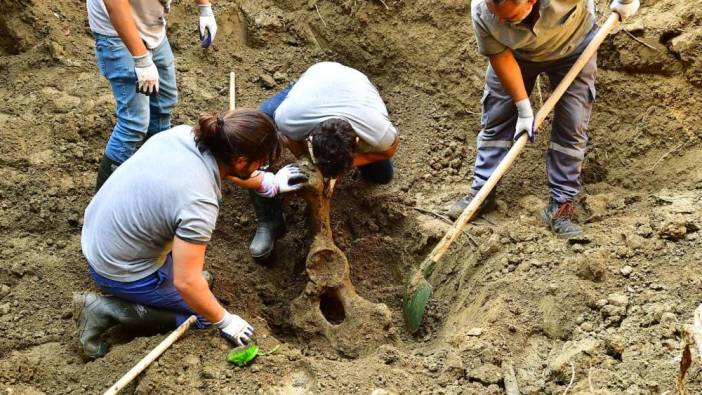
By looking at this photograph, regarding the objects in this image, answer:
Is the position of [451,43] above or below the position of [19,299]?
above

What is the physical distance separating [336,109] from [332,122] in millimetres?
193

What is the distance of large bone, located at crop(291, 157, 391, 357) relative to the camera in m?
3.18

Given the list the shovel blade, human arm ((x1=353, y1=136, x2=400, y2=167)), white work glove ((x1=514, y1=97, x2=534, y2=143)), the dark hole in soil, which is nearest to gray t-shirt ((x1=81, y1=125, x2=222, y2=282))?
the dark hole in soil

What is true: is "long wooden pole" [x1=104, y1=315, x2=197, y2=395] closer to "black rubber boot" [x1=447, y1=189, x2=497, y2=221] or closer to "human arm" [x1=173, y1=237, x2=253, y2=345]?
"human arm" [x1=173, y1=237, x2=253, y2=345]

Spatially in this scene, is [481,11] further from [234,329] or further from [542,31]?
[234,329]

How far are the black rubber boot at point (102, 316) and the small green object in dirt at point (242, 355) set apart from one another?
0.41m

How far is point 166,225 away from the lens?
262 cm

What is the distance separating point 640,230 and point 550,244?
0.41m

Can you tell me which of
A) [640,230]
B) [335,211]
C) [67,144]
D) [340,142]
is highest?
[340,142]

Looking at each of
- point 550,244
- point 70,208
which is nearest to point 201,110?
point 70,208

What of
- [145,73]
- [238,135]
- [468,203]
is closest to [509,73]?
[468,203]

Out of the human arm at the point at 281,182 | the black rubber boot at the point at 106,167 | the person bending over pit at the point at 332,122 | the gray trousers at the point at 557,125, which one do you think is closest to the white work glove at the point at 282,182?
the human arm at the point at 281,182

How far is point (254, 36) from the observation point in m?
4.75

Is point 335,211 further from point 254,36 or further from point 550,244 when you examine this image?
point 254,36
